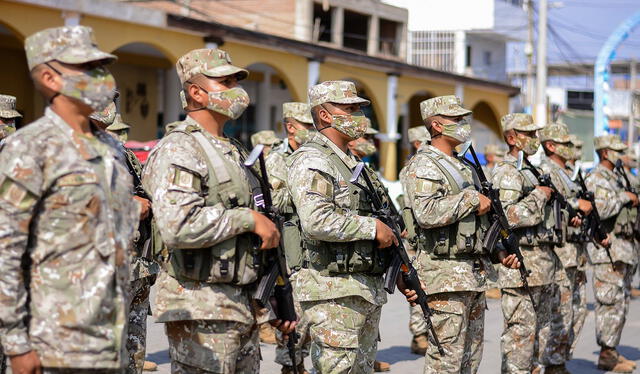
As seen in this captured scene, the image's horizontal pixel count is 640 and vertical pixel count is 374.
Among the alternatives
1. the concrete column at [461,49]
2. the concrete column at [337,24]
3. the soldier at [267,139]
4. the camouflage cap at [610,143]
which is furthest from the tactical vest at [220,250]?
the concrete column at [461,49]

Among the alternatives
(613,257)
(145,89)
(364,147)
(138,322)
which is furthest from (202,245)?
(145,89)

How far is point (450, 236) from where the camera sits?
22.1 feet

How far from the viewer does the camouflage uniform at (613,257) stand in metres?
9.84

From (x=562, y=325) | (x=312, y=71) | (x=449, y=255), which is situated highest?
(x=312, y=71)

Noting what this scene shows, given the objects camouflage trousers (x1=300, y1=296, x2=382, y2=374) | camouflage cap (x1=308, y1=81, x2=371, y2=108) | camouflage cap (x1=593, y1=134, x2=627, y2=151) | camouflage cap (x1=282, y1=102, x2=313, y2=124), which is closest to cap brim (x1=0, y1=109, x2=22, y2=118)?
camouflage cap (x1=308, y1=81, x2=371, y2=108)

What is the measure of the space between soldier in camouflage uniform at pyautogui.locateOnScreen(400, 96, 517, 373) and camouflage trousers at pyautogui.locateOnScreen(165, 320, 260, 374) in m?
2.17

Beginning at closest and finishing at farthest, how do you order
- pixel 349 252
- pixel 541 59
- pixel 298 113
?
pixel 349 252
pixel 298 113
pixel 541 59

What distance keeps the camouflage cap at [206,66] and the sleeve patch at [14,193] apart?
53.0 inches

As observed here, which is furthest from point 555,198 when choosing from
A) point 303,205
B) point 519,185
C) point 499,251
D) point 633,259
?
point 303,205

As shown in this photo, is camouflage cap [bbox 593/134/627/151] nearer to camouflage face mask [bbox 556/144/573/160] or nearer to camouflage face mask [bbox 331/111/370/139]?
camouflage face mask [bbox 556/144/573/160]

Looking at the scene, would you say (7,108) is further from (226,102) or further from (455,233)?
(455,233)

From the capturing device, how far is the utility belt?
580cm

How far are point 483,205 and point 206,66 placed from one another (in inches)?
104

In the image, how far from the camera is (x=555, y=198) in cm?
838
